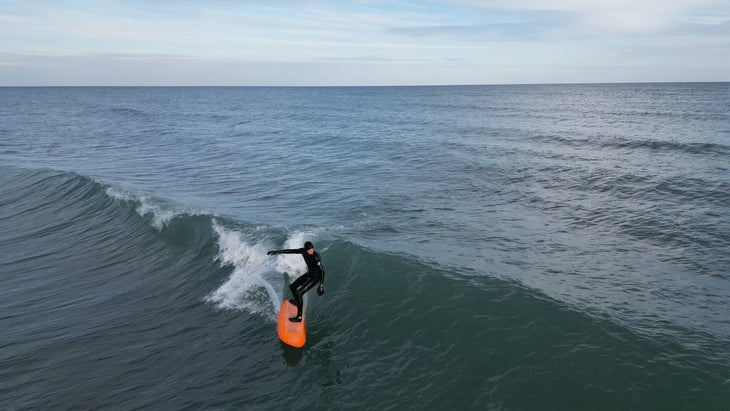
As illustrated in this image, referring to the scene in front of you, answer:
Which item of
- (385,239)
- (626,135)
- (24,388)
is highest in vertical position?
(626,135)

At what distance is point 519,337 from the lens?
12.4 m

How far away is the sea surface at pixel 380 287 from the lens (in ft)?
35.7

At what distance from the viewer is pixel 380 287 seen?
15.4 metres

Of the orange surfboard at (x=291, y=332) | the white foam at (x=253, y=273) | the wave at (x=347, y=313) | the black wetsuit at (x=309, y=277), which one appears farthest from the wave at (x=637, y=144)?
the orange surfboard at (x=291, y=332)

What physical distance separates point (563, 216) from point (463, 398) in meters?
14.7

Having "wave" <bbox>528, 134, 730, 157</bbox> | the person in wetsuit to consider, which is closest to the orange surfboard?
the person in wetsuit

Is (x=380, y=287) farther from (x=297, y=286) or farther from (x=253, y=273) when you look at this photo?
(x=253, y=273)

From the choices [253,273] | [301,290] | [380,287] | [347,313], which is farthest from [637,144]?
[301,290]

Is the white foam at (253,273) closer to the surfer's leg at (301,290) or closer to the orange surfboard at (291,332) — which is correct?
the orange surfboard at (291,332)

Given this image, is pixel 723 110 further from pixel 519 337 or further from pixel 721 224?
pixel 519 337

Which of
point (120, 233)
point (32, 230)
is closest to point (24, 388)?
point (120, 233)

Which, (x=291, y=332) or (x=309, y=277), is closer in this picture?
(x=291, y=332)

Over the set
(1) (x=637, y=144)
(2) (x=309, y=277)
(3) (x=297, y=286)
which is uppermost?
(1) (x=637, y=144)

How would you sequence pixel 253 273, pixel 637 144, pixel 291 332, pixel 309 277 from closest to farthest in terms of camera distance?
pixel 291 332 → pixel 309 277 → pixel 253 273 → pixel 637 144
